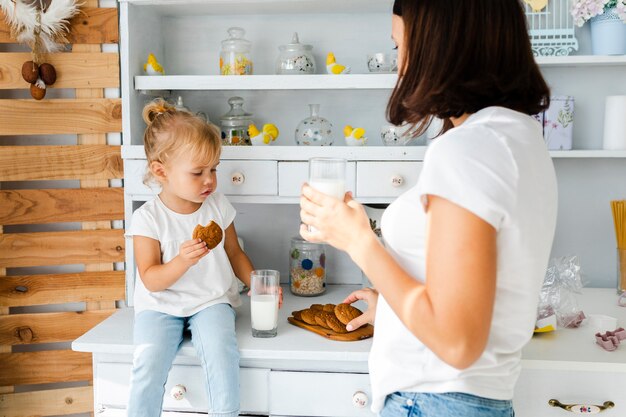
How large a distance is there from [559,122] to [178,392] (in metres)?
1.42

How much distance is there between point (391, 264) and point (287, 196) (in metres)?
1.08

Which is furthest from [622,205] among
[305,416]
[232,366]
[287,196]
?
[232,366]

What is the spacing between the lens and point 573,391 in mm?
1548

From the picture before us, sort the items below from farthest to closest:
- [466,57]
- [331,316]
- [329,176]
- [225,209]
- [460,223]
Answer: [225,209] → [331,316] → [329,176] → [466,57] → [460,223]

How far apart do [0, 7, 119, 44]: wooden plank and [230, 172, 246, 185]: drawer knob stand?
626 millimetres

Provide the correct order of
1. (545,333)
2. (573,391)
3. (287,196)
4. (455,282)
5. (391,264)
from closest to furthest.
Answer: (455,282) < (391,264) < (573,391) < (545,333) < (287,196)

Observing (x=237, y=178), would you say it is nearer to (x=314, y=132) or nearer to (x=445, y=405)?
(x=314, y=132)

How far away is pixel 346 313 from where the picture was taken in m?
1.72

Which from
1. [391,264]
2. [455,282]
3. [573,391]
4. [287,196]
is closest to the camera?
[455,282]

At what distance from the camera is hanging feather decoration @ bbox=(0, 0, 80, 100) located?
1.98 meters

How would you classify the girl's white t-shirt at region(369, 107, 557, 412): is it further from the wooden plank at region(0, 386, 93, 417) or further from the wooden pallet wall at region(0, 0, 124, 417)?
the wooden plank at region(0, 386, 93, 417)

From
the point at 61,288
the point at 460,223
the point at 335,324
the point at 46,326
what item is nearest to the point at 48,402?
the point at 46,326

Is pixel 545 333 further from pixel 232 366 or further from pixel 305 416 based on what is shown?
pixel 232 366

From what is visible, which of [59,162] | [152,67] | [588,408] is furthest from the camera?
[59,162]
